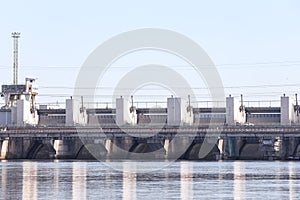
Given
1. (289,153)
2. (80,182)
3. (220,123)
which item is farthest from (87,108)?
(80,182)

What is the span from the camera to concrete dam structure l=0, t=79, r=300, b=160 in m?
152

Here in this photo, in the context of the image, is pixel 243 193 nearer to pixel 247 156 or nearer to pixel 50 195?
pixel 50 195

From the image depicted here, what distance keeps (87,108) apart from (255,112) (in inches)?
1225

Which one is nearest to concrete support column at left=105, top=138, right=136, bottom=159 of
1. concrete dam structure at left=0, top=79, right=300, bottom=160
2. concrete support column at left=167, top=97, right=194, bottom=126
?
concrete dam structure at left=0, top=79, right=300, bottom=160

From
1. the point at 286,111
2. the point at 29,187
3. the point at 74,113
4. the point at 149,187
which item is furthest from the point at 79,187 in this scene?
the point at 74,113

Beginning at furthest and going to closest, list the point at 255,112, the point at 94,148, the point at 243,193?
the point at 255,112, the point at 94,148, the point at 243,193

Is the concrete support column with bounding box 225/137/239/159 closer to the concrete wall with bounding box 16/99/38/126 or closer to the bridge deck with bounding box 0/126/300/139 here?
the bridge deck with bounding box 0/126/300/139

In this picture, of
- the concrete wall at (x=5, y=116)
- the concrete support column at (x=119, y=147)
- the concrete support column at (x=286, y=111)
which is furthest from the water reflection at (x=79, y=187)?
the concrete wall at (x=5, y=116)

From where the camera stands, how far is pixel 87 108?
182 metres

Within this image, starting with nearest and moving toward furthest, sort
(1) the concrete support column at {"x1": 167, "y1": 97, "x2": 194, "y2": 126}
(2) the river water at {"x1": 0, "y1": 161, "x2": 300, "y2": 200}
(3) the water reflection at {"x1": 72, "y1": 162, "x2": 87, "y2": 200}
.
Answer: (3) the water reflection at {"x1": 72, "y1": 162, "x2": 87, "y2": 200} < (2) the river water at {"x1": 0, "y1": 161, "x2": 300, "y2": 200} < (1) the concrete support column at {"x1": 167, "y1": 97, "x2": 194, "y2": 126}

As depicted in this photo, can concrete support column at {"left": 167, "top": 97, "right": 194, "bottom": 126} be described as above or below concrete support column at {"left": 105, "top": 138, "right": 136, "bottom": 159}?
above

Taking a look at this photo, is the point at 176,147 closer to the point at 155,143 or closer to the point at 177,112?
the point at 155,143

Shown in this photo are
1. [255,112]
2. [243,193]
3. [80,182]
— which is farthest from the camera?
[255,112]

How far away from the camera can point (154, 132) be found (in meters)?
156
